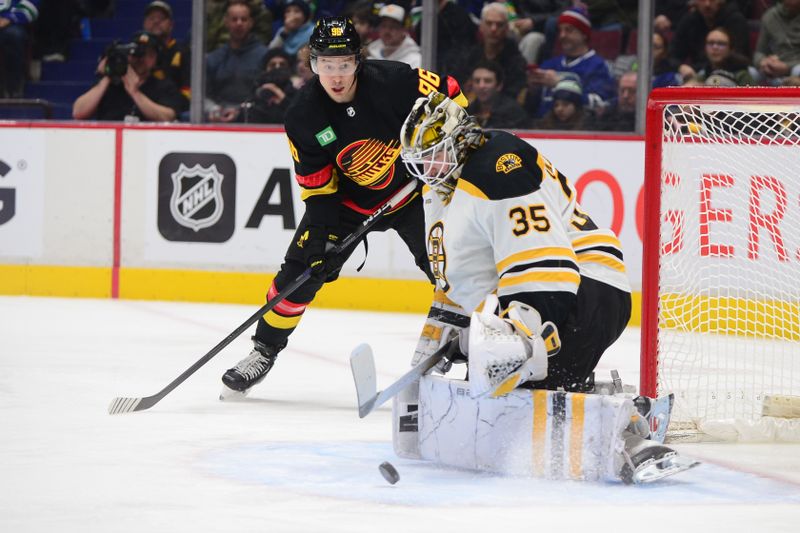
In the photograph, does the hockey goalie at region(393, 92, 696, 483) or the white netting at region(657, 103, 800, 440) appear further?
the white netting at region(657, 103, 800, 440)

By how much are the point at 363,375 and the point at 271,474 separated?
0.28m

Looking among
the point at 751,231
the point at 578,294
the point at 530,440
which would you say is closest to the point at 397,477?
the point at 530,440

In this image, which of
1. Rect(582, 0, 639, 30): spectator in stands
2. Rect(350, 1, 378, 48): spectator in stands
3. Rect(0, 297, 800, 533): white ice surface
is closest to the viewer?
Rect(0, 297, 800, 533): white ice surface

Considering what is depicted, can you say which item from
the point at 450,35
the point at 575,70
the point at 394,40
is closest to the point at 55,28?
the point at 394,40

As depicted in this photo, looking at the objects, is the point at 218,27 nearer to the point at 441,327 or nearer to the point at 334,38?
the point at 334,38

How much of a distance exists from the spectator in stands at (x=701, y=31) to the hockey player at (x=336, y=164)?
264 cm

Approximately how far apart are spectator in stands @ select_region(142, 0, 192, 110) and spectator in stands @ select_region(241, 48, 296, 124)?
35 centimetres

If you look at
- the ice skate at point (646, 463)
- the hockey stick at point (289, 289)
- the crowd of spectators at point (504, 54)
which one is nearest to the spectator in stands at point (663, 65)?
the crowd of spectators at point (504, 54)

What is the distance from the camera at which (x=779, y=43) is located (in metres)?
6.17

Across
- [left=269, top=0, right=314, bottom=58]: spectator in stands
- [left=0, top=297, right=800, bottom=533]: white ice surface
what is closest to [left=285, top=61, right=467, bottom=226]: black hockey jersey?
[left=0, top=297, right=800, bottom=533]: white ice surface

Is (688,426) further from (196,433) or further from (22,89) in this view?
(22,89)

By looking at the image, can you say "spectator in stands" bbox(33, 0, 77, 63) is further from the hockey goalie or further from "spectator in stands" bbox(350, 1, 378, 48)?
the hockey goalie

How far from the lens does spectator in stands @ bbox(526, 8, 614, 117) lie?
6.25 m

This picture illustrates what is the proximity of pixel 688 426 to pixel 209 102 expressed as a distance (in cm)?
404
